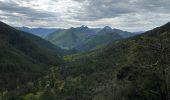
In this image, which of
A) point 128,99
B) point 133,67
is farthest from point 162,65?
point 133,67

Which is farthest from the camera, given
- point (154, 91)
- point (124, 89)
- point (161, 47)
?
point (124, 89)

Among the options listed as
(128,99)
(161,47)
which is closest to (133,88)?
(128,99)

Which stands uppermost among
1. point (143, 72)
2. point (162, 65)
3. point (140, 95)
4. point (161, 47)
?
point (161, 47)

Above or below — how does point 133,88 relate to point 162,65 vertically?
below

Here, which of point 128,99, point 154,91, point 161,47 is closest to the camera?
point 161,47

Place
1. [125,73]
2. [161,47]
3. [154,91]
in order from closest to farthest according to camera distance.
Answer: [161,47], [154,91], [125,73]

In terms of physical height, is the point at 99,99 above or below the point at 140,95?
below

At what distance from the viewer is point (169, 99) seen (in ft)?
134

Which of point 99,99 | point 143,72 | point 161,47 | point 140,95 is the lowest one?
point 99,99

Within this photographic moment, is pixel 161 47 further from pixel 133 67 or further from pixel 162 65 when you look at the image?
pixel 133 67

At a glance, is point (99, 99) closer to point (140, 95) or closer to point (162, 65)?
point (140, 95)

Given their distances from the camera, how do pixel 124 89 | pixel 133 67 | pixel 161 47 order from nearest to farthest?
pixel 161 47
pixel 124 89
pixel 133 67

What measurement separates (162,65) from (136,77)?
51.8 meters

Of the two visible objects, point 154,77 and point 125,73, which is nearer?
point 154,77
